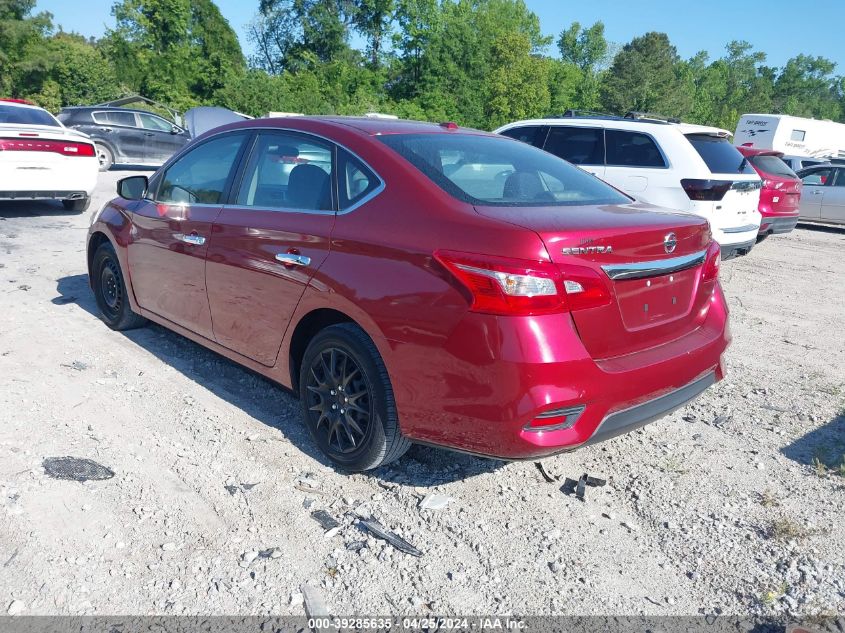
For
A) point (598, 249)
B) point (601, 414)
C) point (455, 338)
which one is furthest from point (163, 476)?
point (598, 249)

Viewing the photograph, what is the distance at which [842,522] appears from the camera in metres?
3.19

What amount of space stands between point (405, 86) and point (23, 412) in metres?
52.4

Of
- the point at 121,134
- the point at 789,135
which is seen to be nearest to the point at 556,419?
the point at 121,134

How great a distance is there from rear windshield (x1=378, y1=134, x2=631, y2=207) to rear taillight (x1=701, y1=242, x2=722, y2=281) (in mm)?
492

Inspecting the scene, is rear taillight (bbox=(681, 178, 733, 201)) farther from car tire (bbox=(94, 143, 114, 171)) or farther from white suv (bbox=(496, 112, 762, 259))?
car tire (bbox=(94, 143, 114, 171))

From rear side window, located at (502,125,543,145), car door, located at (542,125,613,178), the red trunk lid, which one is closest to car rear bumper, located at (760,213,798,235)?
car door, located at (542,125,613,178)

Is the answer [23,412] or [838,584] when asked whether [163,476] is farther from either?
[838,584]

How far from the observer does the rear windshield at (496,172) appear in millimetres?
3252

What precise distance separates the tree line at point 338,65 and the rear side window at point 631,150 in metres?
29.5

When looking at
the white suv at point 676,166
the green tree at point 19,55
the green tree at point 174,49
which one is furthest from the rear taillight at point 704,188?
the green tree at point 19,55

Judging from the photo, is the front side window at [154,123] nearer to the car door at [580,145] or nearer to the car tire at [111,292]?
the car door at [580,145]

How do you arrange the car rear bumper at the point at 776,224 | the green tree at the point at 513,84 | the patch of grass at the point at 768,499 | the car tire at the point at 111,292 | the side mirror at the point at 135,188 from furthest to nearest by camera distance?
the green tree at the point at 513,84, the car rear bumper at the point at 776,224, the car tire at the point at 111,292, the side mirror at the point at 135,188, the patch of grass at the point at 768,499

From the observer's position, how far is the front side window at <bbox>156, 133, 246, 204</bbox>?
14.0ft

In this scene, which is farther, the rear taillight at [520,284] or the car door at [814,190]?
the car door at [814,190]
